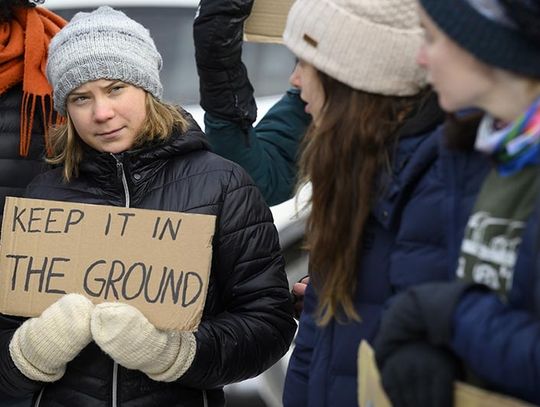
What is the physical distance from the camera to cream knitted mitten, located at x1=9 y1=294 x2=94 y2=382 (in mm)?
2143

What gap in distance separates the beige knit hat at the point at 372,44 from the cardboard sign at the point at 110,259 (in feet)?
1.73

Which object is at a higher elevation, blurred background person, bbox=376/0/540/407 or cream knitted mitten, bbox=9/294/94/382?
blurred background person, bbox=376/0/540/407

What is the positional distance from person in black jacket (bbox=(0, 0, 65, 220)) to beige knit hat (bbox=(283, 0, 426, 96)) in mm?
1175

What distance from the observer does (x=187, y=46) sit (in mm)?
4609

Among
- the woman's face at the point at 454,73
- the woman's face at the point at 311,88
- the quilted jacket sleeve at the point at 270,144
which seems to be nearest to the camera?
the woman's face at the point at 454,73

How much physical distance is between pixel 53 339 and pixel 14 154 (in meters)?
0.79

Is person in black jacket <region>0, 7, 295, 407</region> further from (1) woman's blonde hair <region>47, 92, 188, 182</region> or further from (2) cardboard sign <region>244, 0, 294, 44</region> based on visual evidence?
(2) cardboard sign <region>244, 0, 294, 44</region>

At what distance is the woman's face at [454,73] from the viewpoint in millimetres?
1455

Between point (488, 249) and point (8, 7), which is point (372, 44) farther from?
point (8, 7)

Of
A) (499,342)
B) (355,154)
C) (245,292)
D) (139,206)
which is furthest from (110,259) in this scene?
(499,342)

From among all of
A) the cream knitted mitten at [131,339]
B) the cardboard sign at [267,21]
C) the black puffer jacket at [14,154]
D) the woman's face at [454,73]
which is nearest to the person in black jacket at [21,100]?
the black puffer jacket at [14,154]

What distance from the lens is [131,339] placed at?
2084 millimetres

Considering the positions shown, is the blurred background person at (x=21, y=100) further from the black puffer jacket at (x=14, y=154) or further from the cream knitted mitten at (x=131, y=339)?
the cream knitted mitten at (x=131, y=339)

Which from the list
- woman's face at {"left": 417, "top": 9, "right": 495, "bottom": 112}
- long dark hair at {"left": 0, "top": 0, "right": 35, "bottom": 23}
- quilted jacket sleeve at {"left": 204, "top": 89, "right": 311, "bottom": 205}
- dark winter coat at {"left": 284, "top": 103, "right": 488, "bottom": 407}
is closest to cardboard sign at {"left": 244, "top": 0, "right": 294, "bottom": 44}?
quilted jacket sleeve at {"left": 204, "top": 89, "right": 311, "bottom": 205}
